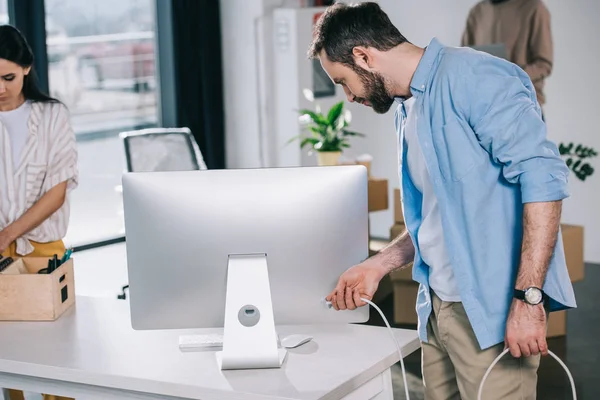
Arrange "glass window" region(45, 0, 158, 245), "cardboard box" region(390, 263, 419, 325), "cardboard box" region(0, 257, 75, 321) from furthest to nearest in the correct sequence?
"glass window" region(45, 0, 158, 245) < "cardboard box" region(390, 263, 419, 325) < "cardboard box" region(0, 257, 75, 321)

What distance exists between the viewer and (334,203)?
217 centimetres

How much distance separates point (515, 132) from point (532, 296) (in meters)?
0.34

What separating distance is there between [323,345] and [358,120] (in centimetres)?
458

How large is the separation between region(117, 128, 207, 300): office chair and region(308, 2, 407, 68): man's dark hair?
312 centimetres

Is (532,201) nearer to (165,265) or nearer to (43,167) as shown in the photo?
(165,265)

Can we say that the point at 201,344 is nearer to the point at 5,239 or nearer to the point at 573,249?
the point at 5,239

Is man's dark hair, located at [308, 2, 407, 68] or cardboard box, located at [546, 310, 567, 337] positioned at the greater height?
man's dark hair, located at [308, 2, 407, 68]

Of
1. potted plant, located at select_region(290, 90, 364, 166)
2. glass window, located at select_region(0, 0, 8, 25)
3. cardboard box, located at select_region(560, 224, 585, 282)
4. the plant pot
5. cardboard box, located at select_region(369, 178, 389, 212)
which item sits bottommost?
cardboard box, located at select_region(560, 224, 585, 282)

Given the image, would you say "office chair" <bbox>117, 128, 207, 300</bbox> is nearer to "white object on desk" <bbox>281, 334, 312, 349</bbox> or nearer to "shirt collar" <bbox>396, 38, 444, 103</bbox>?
"white object on desk" <bbox>281, 334, 312, 349</bbox>

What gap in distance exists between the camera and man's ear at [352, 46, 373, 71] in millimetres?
2021

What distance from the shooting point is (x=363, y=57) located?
204 cm

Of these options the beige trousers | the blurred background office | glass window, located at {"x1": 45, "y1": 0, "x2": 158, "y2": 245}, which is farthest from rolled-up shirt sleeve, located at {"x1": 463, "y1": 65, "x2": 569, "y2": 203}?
glass window, located at {"x1": 45, "y1": 0, "x2": 158, "y2": 245}

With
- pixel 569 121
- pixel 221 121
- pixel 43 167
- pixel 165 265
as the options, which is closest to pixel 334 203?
pixel 165 265

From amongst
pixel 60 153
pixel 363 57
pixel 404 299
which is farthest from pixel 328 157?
pixel 363 57
